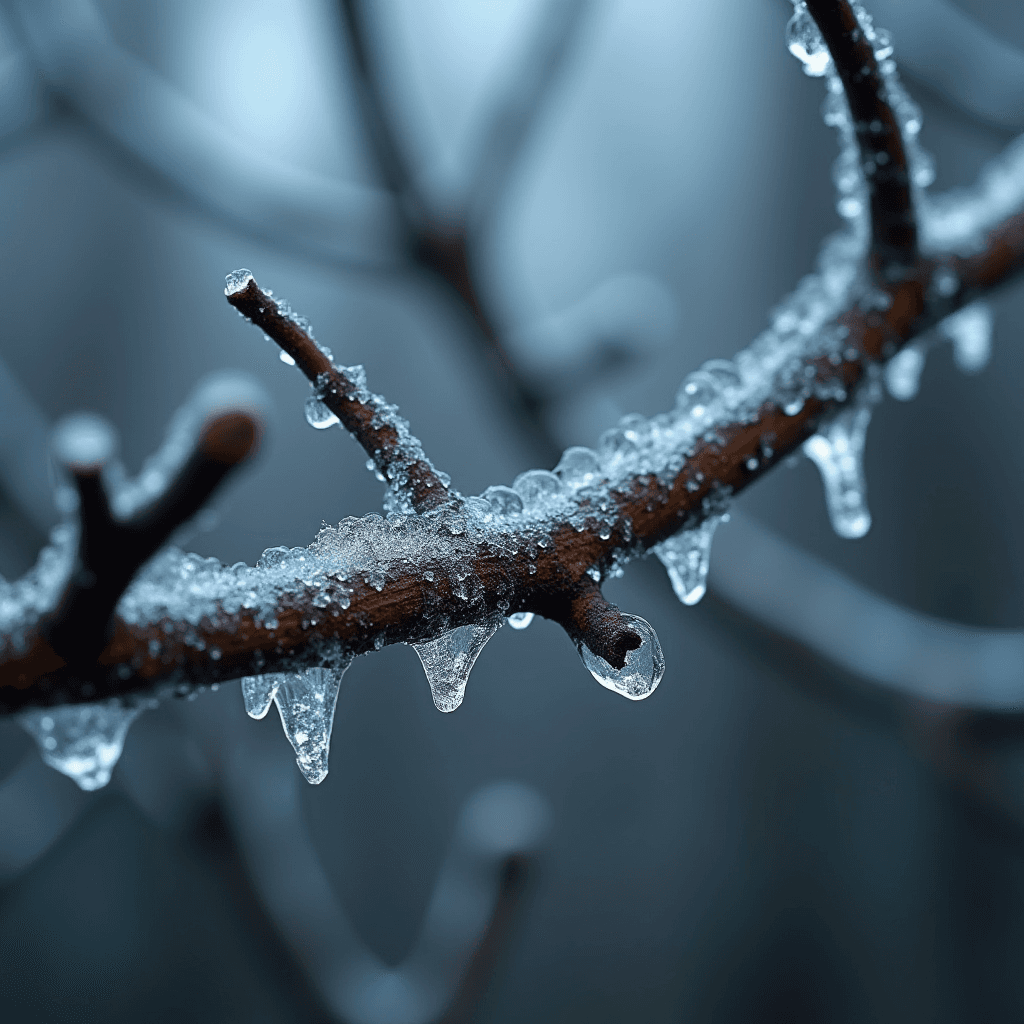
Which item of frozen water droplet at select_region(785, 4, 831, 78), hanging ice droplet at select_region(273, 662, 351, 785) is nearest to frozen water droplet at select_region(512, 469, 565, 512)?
hanging ice droplet at select_region(273, 662, 351, 785)

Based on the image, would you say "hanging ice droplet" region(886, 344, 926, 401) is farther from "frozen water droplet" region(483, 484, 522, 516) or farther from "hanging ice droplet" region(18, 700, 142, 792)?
"hanging ice droplet" region(18, 700, 142, 792)

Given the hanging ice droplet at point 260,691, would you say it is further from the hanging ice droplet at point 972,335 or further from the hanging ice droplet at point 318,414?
the hanging ice droplet at point 972,335

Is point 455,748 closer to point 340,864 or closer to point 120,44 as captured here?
point 340,864

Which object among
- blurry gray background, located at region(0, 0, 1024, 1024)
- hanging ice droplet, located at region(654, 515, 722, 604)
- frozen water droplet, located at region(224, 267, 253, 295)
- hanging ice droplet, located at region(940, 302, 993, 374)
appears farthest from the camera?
blurry gray background, located at region(0, 0, 1024, 1024)

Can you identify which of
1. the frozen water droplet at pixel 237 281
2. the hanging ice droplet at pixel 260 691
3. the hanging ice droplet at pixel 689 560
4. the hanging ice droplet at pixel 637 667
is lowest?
the hanging ice droplet at pixel 689 560

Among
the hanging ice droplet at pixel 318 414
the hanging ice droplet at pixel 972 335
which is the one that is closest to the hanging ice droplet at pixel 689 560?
the hanging ice droplet at pixel 318 414

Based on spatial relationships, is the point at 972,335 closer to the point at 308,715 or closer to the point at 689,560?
the point at 689,560
